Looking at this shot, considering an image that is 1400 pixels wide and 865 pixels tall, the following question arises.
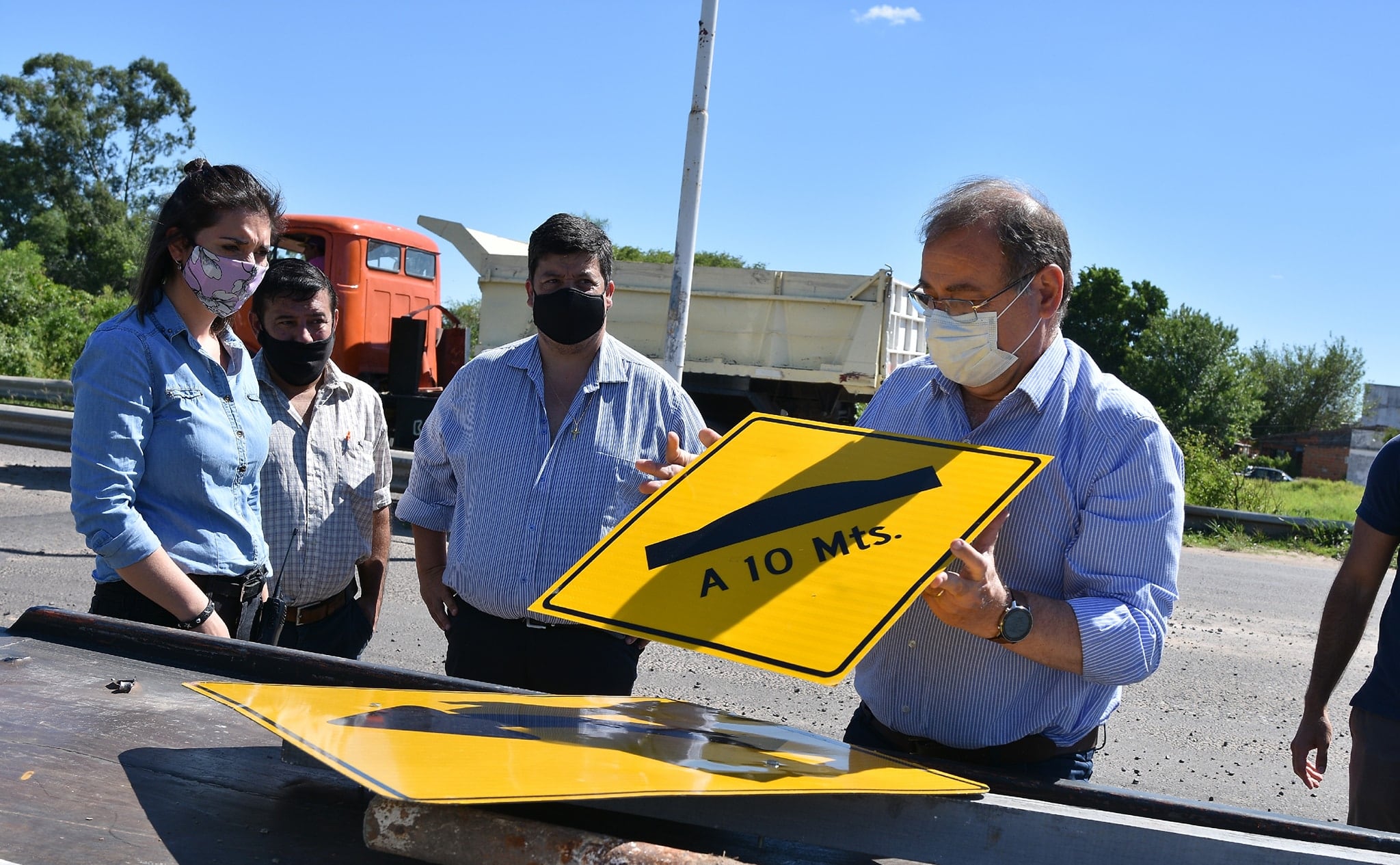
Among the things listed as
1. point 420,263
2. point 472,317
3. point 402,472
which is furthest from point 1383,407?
point 402,472

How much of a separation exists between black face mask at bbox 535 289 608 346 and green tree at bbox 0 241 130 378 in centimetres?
2154

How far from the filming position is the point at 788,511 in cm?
155

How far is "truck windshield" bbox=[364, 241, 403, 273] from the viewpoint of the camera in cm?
1184

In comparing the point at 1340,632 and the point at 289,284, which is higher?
the point at 289,284

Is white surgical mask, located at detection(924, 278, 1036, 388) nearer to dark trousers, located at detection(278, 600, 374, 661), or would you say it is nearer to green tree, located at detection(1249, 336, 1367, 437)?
dark trousers, located at detection(278, 600, 374, 661)

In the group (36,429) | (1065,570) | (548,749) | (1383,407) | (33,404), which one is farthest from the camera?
(1383,407)

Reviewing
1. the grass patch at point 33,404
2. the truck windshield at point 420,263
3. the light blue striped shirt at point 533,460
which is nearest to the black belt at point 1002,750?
the light blue striped shirt at point 533,460

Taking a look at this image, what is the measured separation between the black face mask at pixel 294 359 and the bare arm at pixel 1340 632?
301 cm

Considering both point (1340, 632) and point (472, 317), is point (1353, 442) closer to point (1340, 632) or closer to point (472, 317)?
point (472, 317)

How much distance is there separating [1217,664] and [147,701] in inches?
237

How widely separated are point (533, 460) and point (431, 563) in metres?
0.57

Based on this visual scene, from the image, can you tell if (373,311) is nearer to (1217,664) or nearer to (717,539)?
(1217,664)

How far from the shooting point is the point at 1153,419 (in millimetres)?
1828

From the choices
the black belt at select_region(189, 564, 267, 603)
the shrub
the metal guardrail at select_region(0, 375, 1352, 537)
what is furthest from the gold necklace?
the shrub
